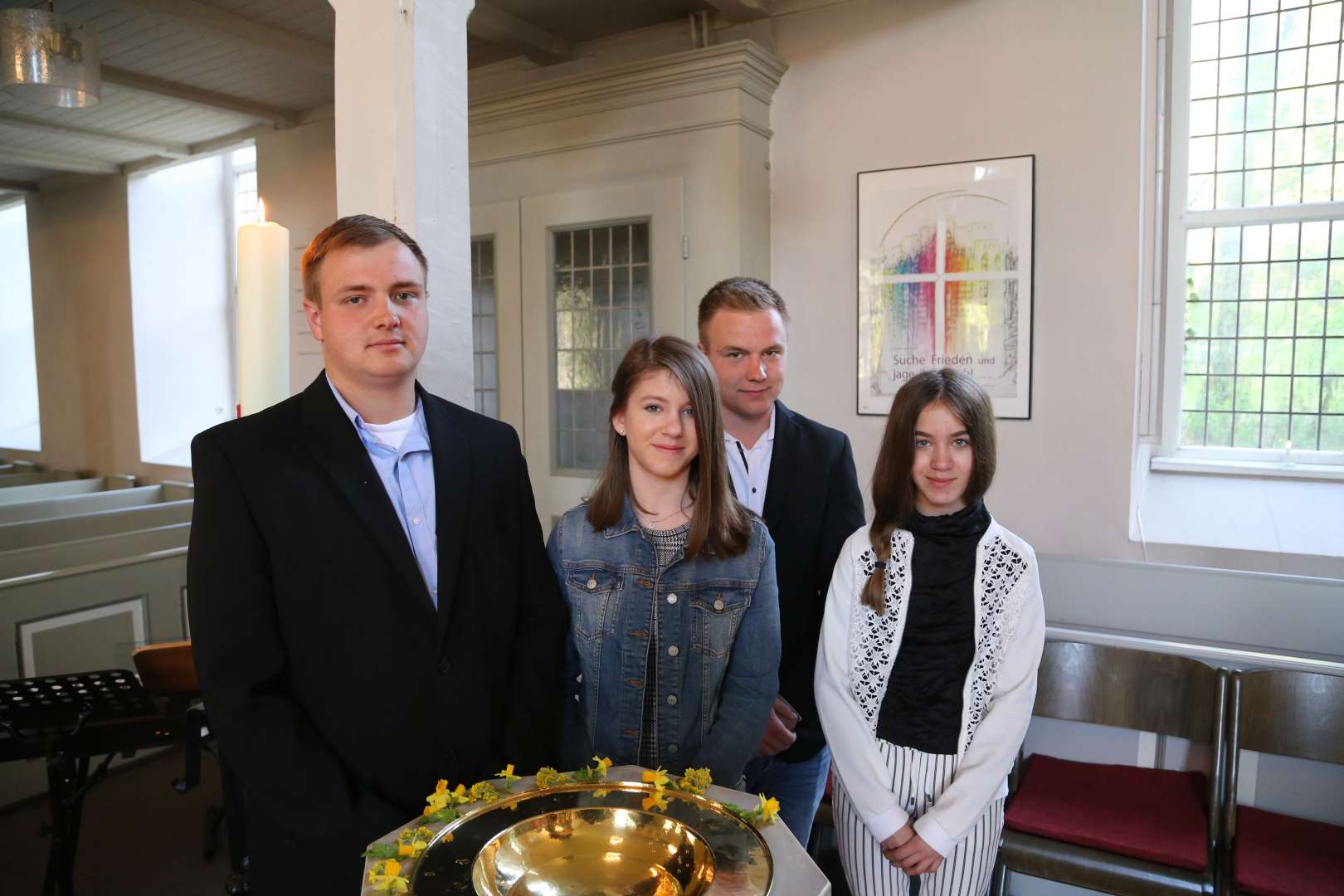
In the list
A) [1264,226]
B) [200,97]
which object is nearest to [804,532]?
[1264,226]

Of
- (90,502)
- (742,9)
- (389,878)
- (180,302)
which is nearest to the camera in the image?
(389,878)

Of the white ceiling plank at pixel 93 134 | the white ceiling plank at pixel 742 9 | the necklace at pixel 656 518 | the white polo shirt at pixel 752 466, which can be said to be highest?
the white ceiling plank at pixel 93 134

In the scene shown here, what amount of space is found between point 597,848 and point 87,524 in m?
4.43

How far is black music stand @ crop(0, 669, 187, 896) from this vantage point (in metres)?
2.19

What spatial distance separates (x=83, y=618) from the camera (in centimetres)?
331

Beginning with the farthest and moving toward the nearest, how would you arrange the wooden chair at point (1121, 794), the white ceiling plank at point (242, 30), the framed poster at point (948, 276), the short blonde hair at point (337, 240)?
the white ceiling plank at point (242, 30)
the framed poster at point (948, 276)
the wooden chair at point (1121, 794)
the short blonde hair at point (337, 240)

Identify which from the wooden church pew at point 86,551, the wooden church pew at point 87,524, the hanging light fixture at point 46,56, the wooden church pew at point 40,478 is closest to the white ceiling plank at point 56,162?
the wooden church pew at point 40,478

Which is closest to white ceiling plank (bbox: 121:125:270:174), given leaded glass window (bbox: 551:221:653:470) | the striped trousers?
leaded glass window (bbox: 551:221:653:470)

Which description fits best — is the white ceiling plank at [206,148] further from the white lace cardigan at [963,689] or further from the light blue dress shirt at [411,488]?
the white lace cardigan at [963,689]

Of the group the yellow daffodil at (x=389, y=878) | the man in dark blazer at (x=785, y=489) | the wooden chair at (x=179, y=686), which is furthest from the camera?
the wooden chair at (x=179, y=686)

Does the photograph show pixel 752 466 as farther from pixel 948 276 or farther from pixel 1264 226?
pixel 1264 226

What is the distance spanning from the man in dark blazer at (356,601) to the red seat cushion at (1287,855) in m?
1.64

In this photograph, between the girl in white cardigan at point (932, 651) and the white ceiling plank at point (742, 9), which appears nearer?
the girl in white cardigan at point (932, 651)

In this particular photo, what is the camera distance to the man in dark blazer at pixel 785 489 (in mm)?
1810
